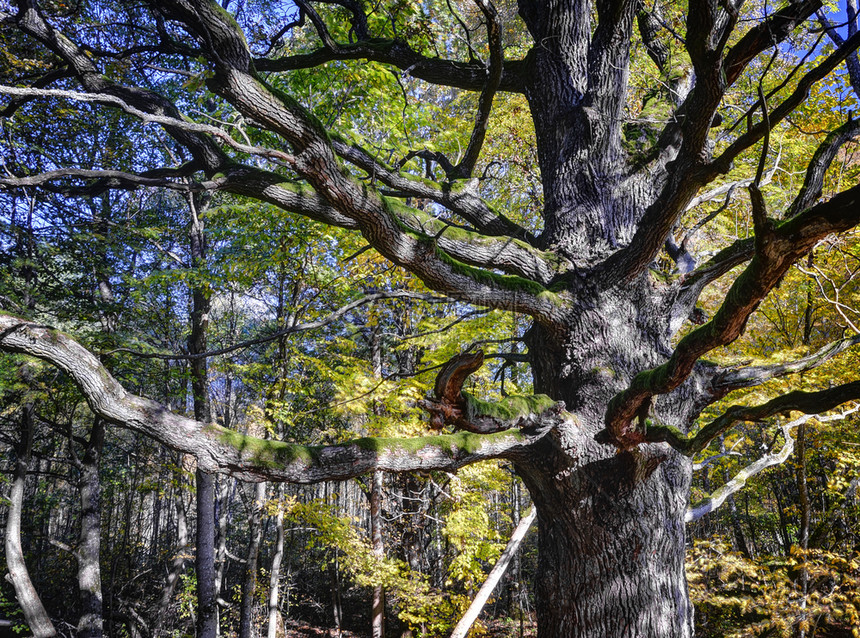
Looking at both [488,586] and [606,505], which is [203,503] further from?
[606,505]

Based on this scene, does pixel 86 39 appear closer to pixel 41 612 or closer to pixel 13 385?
pixel 13 385

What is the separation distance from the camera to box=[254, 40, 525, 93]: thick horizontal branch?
3.66 meters

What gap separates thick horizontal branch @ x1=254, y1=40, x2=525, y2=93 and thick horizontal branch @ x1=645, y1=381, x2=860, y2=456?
288 cm

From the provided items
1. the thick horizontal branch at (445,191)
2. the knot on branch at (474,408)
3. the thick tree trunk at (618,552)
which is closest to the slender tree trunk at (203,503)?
the thick horizontal branch at (445,191)

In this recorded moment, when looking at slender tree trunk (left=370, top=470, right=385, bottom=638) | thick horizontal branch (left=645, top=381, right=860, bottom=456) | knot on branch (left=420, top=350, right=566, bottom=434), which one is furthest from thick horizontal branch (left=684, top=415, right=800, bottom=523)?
slender tree trunk (left=370, top=470, right=385, bottom=638)

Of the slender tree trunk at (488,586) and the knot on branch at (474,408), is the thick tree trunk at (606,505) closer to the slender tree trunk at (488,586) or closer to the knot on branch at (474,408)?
the knot on branch at (474,408)

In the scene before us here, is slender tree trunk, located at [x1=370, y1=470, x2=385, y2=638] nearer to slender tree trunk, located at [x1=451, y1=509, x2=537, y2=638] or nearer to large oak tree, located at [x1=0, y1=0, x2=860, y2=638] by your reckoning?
slender tree trunk, located at [x1=451, y1=509, x2=537, y2=638]

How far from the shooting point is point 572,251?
10.9 ft

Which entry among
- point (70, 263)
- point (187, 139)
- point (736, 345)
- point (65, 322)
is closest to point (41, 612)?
point (65, 322)

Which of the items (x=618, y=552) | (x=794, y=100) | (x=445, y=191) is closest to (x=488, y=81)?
(x=445, y=191)

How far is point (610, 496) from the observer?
9.39 ft

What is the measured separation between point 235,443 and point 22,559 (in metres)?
8.63

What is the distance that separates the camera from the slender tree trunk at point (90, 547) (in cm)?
800

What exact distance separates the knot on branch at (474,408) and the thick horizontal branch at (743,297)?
38 cm
